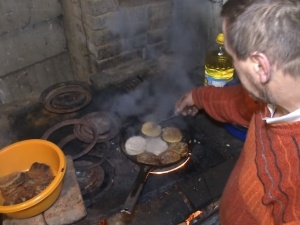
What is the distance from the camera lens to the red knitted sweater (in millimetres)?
898

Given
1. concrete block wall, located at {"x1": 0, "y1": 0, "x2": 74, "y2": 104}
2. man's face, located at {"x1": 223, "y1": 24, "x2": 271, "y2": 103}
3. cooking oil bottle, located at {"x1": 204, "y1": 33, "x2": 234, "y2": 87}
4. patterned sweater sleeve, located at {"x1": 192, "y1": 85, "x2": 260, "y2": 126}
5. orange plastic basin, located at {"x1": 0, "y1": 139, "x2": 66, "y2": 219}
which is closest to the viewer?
man's face, located at {"x1": 223, "y1": 24, "x2": 271, "y2": 103}

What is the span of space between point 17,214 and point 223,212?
2.60 feet

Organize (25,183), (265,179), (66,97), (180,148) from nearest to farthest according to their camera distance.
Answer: (265,179)
(25,183)
(180,148)
(66,97)

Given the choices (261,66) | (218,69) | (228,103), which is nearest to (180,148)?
(228,103)

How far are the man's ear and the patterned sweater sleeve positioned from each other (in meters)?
0.57

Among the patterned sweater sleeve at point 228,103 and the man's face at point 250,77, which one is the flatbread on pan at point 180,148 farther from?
the man's face at point 250,77

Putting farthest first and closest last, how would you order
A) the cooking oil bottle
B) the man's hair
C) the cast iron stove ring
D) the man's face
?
1. the cast iron stove ring
2. the cooking oil bottle
3. the man's face
4. the man's hair

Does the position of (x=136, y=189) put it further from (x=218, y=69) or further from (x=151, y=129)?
(x=218, y=69)

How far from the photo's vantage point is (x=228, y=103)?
58.7 inches

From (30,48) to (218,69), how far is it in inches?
66.8

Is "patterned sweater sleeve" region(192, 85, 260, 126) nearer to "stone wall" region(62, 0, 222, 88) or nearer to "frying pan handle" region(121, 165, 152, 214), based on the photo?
"frying pan handle" region(121, 165, 152, 214)

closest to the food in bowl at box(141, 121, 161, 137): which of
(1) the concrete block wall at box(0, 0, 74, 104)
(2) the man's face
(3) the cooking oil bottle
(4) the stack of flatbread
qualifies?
(4) the stack of flatbread

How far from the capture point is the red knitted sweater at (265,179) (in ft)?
2.95

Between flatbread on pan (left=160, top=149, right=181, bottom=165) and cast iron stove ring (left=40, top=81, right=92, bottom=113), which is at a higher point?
flatbread on pan (left=160, top=149, right=181, bottom=165)
